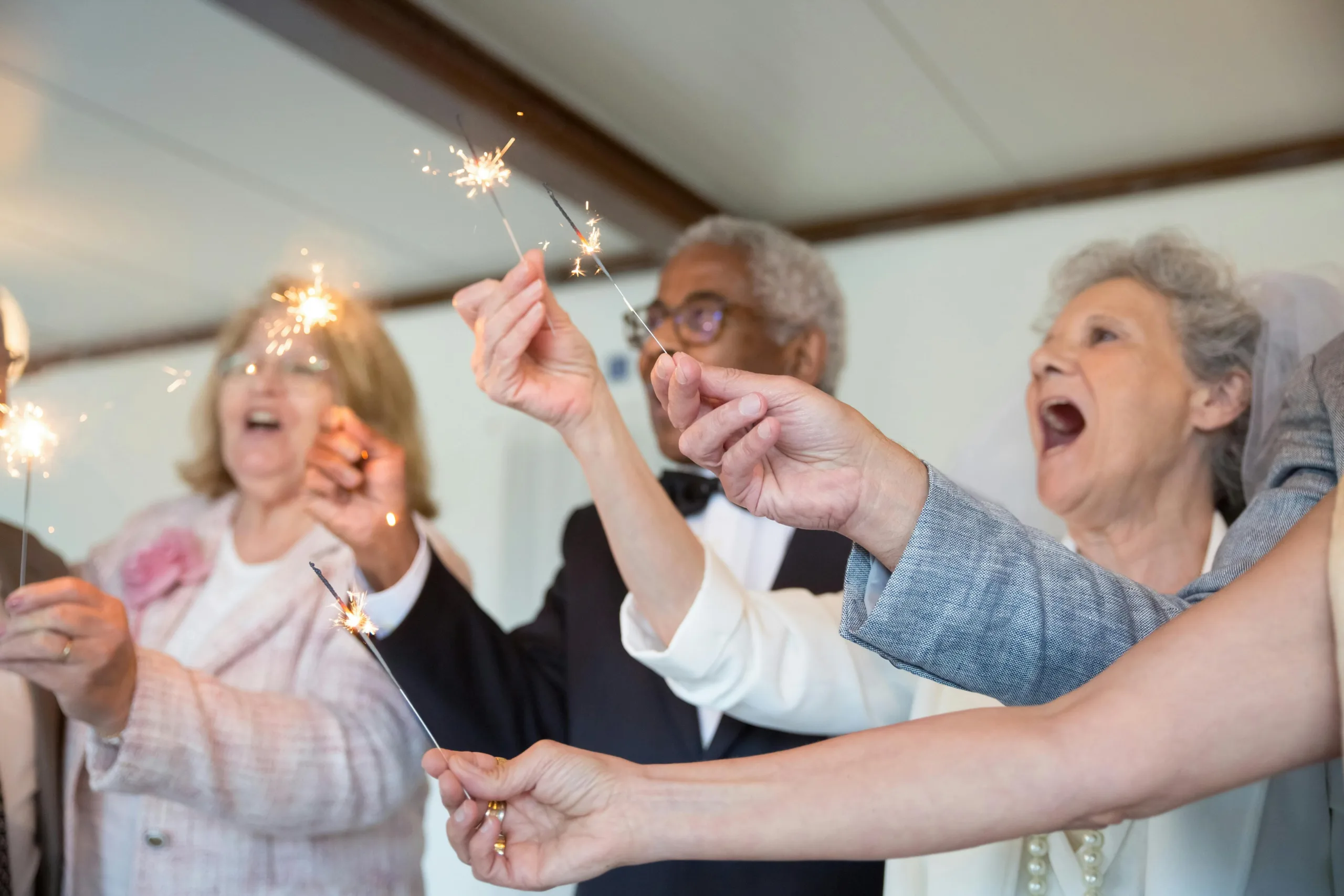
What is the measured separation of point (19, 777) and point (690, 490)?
2.81ft

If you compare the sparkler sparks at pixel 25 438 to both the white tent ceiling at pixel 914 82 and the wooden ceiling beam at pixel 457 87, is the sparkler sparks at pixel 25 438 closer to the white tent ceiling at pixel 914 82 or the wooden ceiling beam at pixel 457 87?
Answer: the wooden ceiling beam at pixel 457 87

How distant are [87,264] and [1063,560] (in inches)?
51.3

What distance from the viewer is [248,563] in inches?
59.6

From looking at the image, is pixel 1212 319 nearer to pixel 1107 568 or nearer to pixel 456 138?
pixel 1107 568

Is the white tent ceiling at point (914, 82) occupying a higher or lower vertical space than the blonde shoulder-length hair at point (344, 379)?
higher

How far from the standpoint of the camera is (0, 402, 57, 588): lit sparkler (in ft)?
4.35

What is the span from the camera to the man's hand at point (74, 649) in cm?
116

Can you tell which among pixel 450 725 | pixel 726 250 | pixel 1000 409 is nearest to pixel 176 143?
pixel 726 250

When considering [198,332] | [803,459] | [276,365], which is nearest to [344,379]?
[276,365]

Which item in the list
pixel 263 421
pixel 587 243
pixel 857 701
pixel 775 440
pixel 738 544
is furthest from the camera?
pixel 263 421

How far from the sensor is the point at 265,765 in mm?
1295

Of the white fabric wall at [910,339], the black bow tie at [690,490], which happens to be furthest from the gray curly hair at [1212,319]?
the black bow tie at [690,490]

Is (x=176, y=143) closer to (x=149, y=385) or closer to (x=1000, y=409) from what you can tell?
(x=149, y=385)

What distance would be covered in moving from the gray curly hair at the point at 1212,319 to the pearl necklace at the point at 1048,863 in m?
0.44
